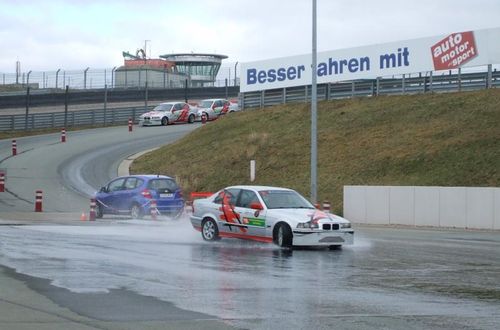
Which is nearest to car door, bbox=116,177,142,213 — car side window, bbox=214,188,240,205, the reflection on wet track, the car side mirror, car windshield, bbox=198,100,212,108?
the reflection on wet track

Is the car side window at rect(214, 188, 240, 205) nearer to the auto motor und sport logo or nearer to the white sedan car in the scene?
the white sedan car

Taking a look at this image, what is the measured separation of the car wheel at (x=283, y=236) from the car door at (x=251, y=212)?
0.47m

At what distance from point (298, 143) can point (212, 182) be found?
4877mm

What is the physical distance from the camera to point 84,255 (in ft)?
54.6

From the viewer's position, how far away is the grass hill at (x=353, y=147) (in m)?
34.6

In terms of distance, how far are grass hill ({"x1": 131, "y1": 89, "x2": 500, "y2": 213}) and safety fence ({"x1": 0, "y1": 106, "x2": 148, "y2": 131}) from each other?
667 inches

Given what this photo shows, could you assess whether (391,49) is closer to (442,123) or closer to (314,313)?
(442,123)

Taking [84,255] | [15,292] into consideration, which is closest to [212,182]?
[84,255]

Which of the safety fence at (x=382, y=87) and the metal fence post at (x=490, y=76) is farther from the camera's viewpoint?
the safety fence at (x=382, y=87)

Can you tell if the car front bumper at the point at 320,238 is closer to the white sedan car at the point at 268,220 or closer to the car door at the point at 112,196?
the white sedan car at the point at 268,220

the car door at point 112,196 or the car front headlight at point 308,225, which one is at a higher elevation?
the car door at point 112,196

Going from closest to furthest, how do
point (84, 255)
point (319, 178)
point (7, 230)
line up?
1. point (84, 255)
2. point (7, 230)
3. point (319, 178)

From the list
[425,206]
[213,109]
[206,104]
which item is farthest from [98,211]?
[206,104]

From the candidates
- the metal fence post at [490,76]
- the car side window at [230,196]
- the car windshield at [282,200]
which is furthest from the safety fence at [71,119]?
the car windshield at [282,200]
